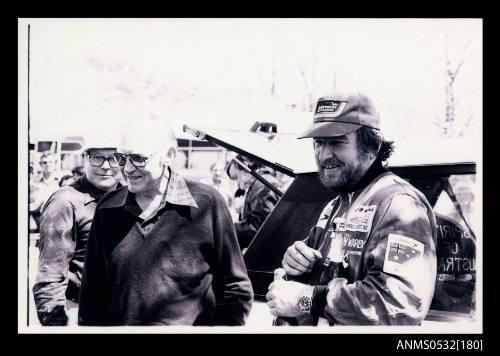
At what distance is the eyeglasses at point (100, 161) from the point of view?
455cm

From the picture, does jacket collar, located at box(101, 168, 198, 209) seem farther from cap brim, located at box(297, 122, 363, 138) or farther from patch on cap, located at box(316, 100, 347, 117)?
patch on cap, located at box(316, 100, 347, 117)

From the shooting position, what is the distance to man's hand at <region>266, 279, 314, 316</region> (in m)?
3.94

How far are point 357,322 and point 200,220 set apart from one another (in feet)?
4.03

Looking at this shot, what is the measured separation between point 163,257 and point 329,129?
54.9 inches

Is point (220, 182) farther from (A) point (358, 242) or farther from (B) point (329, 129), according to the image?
(A) point (358, 242)

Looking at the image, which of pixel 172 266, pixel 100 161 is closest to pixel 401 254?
pixel 172 266

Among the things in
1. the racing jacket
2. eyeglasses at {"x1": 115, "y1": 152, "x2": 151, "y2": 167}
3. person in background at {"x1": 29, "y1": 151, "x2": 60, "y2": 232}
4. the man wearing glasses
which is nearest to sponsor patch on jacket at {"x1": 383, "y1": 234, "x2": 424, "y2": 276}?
the racing jacket

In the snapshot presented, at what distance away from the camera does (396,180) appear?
3934 mm

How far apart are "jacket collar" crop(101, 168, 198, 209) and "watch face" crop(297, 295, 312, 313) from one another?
98 cm

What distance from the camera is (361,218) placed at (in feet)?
12.9

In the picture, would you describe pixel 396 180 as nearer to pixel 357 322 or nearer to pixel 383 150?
pixel 383 150

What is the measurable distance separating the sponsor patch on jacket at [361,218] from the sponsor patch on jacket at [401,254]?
0.17 m
